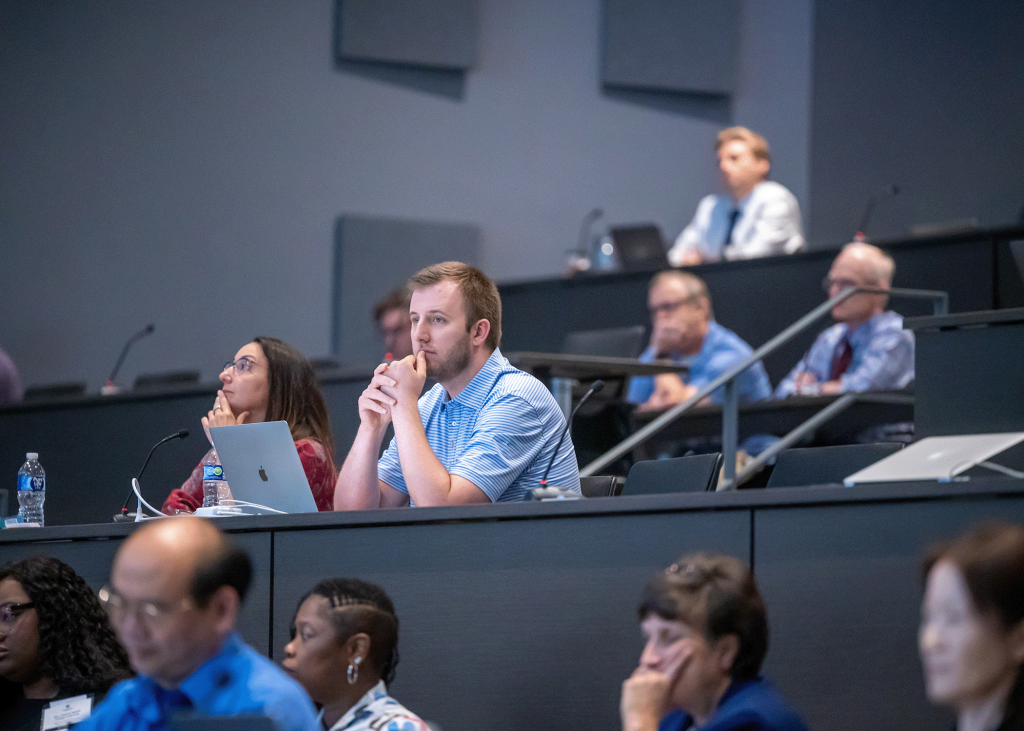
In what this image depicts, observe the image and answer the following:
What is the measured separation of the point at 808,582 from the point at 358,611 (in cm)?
76

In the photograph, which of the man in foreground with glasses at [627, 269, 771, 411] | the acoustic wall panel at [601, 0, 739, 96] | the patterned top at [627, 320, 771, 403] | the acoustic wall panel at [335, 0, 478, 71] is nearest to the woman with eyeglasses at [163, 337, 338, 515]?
the man in foreground with glasses at [627, 269, 771, 411]

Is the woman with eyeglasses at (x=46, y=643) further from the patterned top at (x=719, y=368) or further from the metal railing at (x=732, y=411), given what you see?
the patterned top at (x=719, y=368)

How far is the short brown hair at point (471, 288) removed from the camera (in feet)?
9.82

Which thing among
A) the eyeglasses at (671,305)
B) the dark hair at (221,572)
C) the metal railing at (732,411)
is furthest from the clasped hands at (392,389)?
the eyeglasses at (671,305)

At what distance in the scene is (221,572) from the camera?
1623 millimetres

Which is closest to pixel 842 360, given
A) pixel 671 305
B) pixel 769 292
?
pixel 671 305

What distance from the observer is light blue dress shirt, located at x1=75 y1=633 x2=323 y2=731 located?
1.57 m

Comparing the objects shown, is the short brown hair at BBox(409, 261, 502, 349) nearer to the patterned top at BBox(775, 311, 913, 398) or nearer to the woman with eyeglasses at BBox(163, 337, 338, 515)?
the woman with eyeglasses at BBox(163, 337, 338, 515)

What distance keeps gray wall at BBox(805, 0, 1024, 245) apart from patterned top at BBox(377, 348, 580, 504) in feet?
17.3

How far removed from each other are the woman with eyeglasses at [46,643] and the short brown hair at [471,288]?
3.37ft

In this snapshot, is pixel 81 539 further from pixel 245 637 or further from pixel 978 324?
pixel 978 324

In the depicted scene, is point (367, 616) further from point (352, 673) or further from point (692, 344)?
point (692, 344)

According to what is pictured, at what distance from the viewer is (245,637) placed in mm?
2545

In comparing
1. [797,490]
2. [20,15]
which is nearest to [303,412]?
[797,490]
